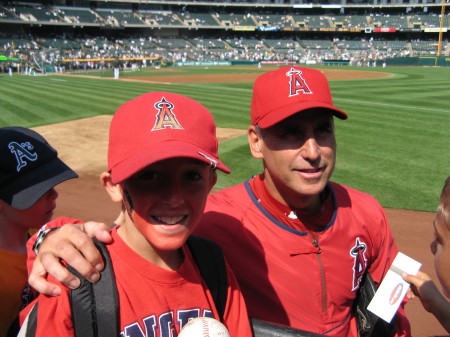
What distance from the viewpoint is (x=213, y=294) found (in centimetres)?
173

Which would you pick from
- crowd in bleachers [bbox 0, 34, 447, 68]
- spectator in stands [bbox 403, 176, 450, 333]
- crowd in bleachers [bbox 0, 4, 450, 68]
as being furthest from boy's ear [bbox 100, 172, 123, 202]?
crowd in bleachers [bbox 0, 4, 450, 68]

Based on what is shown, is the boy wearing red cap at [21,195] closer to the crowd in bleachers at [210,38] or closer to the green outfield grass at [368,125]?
Result: the green outfield grass at [368,125]

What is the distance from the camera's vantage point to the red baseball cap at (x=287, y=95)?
2113 mm

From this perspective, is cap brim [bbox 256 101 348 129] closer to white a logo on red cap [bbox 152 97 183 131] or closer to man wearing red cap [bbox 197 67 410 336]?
man wearing red cap [bbox 197 67 410 336]

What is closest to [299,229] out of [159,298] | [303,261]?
[303,261]

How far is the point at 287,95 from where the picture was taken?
7.10 feet

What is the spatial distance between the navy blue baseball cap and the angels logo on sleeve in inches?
77.0

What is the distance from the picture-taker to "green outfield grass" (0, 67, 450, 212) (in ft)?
24.9

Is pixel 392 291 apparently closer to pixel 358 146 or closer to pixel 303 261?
pixel 303 261

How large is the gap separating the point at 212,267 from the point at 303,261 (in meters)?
0.65

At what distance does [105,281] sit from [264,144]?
1182mm

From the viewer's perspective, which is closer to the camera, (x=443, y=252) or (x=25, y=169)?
(x=443, y=252)

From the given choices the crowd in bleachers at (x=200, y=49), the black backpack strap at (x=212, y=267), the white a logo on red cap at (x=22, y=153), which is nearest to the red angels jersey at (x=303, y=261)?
the black backpack strap at (x=212, y=267)

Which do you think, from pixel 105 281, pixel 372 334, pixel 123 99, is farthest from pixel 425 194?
pixel 123 99
